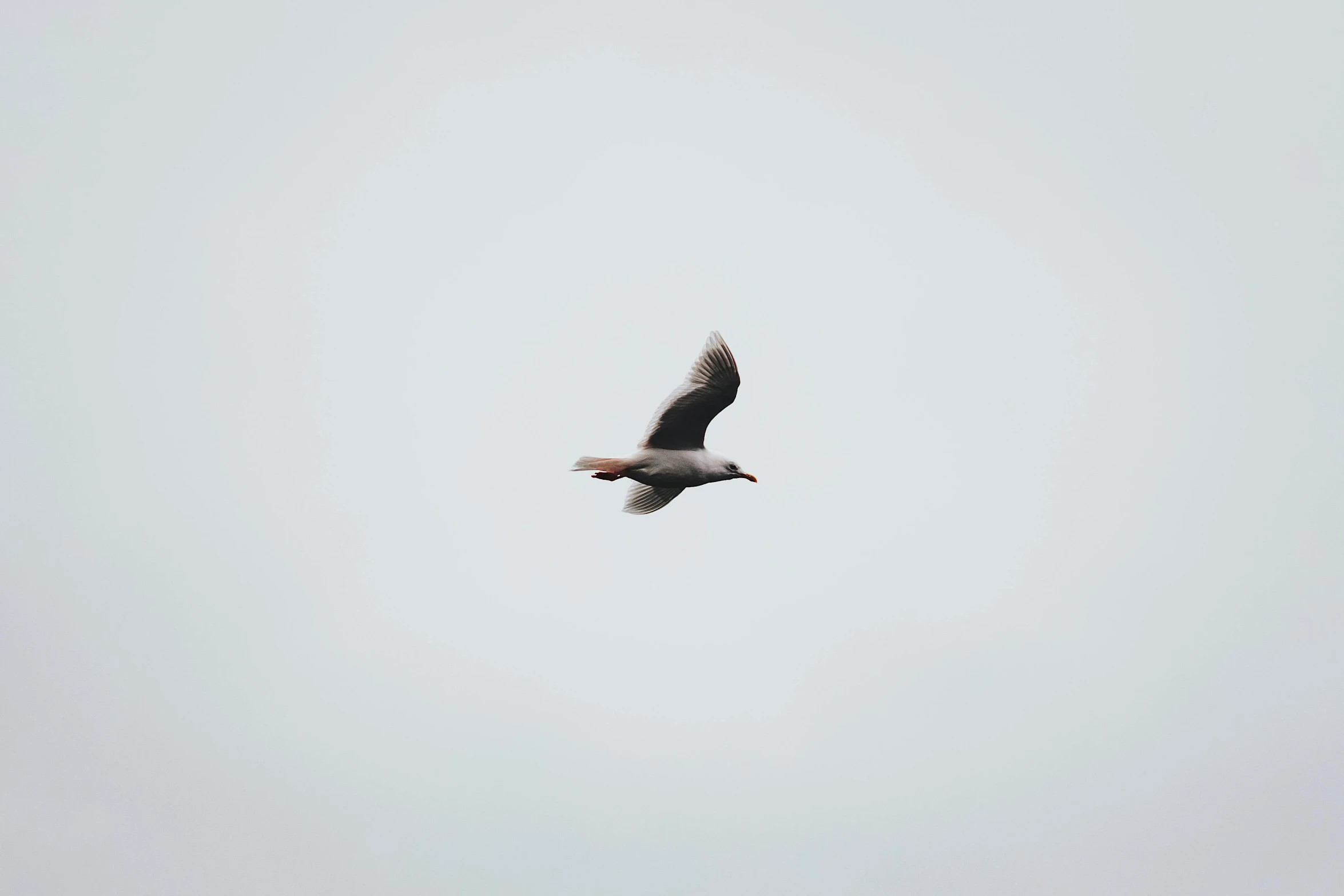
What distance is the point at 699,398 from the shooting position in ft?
80.5

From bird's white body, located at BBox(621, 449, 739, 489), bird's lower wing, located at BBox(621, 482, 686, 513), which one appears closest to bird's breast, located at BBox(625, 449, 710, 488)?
bird's white body, located at BBox(621, 449, 739, 489)

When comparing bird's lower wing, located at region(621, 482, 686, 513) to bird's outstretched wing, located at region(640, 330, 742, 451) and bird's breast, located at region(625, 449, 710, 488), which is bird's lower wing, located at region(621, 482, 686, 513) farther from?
bird's outstretched wing, located at region(640, 330, 742, 451)

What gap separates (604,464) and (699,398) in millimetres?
2322

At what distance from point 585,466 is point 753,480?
12.5 feet

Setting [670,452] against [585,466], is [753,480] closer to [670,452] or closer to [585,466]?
[670,452]

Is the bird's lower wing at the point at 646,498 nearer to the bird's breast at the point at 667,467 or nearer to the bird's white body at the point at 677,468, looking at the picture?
the bird's white body at the point at 677,468

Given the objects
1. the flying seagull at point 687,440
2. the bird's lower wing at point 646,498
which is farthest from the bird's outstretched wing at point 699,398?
the bird's lower wing at point 646,498

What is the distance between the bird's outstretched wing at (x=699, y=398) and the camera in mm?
24172

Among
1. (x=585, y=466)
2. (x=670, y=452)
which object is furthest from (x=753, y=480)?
(x=585, y=466)

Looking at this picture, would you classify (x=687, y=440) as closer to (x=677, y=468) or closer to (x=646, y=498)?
(x=677, y=468)

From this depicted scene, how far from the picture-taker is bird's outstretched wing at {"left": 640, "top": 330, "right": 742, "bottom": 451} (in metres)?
24.2

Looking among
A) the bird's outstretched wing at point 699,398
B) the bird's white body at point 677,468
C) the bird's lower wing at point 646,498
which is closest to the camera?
the bird's outstretched wing at point 699,398

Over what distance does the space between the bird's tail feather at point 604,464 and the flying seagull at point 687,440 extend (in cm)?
1

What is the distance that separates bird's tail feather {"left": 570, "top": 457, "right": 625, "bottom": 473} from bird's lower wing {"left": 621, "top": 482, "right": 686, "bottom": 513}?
91.8 inches
